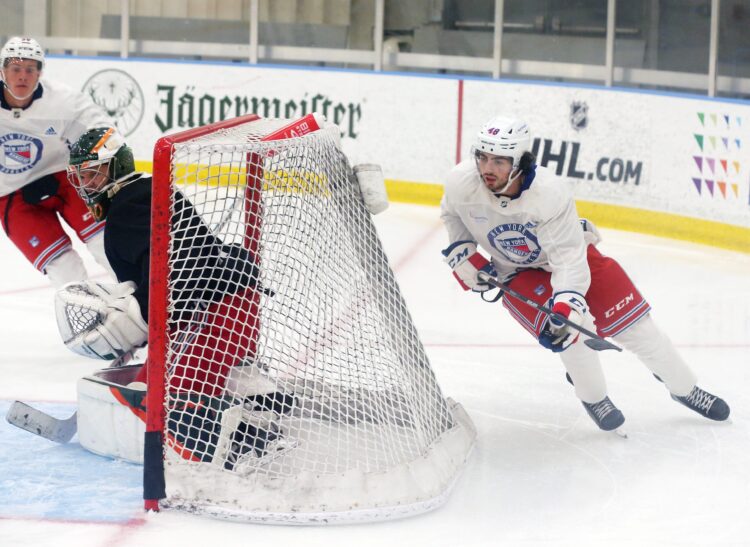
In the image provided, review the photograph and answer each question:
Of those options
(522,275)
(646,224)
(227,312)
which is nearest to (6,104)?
(227,312)

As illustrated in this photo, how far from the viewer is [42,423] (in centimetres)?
300

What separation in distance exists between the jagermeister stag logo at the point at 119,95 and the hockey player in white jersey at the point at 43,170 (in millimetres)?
3765

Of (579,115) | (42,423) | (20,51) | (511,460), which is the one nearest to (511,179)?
(511,460)

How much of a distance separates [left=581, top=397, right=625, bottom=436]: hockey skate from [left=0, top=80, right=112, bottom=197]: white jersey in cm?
177

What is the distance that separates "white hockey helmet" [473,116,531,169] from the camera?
286 centimetres

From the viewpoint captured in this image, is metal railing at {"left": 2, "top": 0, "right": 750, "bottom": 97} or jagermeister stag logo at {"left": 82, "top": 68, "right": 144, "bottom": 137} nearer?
metal railing at {"left": 2, "top": 0, "right": 750, "bottom": 97}

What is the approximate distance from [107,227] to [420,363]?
2.83 ft

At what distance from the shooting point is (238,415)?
2.71 meters

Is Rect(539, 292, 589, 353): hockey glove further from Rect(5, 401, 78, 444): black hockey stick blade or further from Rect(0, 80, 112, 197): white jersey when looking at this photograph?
Rect(0, 80, 112, 197): white jersey

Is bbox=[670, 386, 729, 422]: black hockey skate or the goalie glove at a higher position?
the goalie glove

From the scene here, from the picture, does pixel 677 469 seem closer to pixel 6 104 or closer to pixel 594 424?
pixel 594 424

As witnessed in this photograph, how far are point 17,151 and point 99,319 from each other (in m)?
1.27

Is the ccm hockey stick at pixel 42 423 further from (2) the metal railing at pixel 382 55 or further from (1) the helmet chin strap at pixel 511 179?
(2) the metal railing at pixel 382 55

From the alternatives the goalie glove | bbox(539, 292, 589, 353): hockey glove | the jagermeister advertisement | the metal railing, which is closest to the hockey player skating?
the goalie glove
